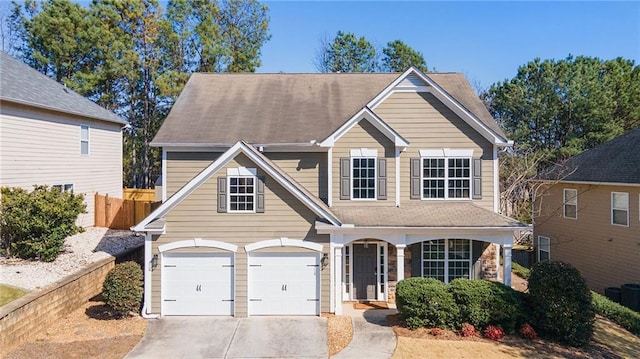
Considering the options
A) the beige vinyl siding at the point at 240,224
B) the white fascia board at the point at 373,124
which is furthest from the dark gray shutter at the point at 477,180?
the beige vinyl siding at the point at 240,224

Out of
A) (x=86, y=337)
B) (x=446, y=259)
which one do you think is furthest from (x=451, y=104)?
(x=86, y=337)

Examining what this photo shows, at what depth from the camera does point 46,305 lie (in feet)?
36.0

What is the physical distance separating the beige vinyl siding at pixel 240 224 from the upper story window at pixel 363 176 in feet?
7.99

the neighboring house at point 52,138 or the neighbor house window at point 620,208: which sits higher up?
the neighboring house at point 52,138

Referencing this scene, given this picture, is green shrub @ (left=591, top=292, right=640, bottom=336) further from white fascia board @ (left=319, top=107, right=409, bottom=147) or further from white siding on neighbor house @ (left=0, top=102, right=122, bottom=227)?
white siding on neighbor house @ (left=0, top=102, right=122, bottom=227)

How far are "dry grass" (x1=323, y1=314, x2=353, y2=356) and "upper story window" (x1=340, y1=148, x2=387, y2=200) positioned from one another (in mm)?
4150

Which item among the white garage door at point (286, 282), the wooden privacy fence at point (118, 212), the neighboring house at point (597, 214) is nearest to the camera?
the white garage door at point (286, 282)

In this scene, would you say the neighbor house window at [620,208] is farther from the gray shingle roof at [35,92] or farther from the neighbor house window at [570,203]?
the gray shingle roof at [35,92]

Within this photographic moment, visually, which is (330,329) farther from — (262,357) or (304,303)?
(262,357)

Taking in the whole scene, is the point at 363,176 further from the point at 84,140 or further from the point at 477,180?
the point at 84,140

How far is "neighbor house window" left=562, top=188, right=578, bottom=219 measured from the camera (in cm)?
1908

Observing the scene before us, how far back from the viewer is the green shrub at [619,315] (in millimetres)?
12573

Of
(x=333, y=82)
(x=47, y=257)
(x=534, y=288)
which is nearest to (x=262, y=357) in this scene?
(x=534, y=288)

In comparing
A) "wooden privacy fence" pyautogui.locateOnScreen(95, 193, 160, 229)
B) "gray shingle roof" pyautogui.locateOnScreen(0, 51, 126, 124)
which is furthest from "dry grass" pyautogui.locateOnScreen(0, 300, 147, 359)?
"gray shingle roof" pyautogui.locateOnScreen(0, 51, 126, 124)
